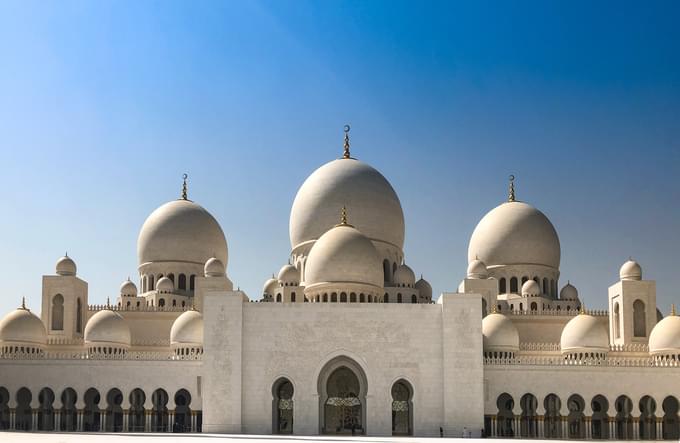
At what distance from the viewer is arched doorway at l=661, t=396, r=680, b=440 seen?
33.0m

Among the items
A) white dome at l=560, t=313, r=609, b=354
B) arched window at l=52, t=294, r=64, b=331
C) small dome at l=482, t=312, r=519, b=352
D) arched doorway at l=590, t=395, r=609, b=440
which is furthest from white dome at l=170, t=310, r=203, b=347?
arched doorway at l=590, t=395, r=609, b=440

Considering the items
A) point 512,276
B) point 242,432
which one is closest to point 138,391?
point 242,432

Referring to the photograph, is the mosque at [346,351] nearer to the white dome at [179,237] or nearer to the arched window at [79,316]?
the arched window at [79,316]

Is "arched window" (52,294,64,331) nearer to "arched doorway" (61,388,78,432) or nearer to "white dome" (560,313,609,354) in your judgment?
"arched doorway" (61,388,78,432)

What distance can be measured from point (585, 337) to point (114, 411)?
1687 centimetres

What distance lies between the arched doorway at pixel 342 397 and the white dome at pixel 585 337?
8.03 m

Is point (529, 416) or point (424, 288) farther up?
point (424, 288)

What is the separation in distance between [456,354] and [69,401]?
554 inches

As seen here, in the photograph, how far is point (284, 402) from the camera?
31.4 metres

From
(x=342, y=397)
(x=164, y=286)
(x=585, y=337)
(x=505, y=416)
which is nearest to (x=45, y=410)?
(x=164, y=286)

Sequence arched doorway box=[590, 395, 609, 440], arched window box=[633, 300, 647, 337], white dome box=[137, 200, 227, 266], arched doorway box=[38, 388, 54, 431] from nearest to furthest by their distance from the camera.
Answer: arched doorway box=[590, 395, 609, 440], arched doorway box=[38, 388, 54, 431], arched window box=[633, 300, 647, 337], white dome box=[137, 200, 227, 266]

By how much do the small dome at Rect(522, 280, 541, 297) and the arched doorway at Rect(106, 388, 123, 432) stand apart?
16.3 m

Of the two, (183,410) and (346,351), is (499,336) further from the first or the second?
(183,410)

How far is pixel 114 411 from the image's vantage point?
3441 cm
